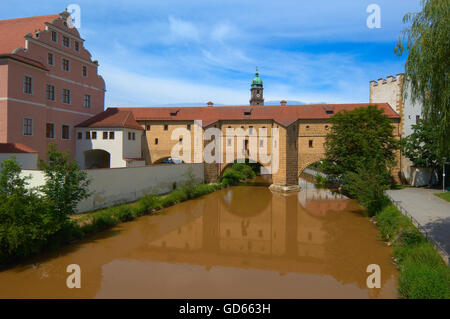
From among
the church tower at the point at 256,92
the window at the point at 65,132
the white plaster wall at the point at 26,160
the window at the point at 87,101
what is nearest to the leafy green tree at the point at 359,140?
the white plaster wall at the point at 26,160

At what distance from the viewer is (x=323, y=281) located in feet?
28.9

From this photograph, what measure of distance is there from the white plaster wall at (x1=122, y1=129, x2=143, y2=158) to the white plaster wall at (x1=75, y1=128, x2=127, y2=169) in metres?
0.46

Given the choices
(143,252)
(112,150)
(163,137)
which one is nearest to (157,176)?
(112,150)

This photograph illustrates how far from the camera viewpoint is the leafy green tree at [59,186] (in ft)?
35.9

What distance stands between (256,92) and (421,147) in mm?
33009

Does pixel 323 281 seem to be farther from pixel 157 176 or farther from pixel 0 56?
pixel 0 56

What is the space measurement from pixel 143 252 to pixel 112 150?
16.1m

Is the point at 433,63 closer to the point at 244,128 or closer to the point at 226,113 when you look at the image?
the point at 244,128

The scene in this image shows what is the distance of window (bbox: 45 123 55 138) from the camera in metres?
22.7

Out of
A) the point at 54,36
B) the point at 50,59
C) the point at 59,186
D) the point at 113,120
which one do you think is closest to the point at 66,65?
the point at 50,59

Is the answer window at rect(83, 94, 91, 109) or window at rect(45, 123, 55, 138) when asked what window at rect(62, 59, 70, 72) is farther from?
window at rect(45, 123, 55, 138)

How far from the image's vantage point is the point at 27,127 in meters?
19.8

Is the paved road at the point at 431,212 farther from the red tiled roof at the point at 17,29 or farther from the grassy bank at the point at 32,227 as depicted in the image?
the red tiled roof at the point at 17,29

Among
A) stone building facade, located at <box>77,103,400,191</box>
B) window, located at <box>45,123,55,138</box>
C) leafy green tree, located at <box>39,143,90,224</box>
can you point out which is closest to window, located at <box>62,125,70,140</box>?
stone building facade, located at <box>77,103,400,191</box>
